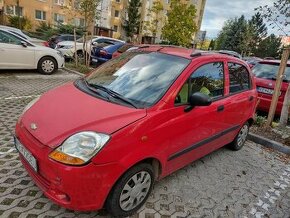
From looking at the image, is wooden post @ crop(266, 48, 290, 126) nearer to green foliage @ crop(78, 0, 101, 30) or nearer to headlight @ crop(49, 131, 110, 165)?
headlight @ crop(49, 131, 110, 165)

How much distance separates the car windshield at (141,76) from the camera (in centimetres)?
324

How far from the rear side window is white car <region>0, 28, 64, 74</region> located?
724cm

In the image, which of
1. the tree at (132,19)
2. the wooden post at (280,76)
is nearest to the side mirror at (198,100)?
the wooden post at (280,76)

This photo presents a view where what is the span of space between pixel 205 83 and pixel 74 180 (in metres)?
2.16

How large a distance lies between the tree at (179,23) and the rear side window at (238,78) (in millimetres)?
29792

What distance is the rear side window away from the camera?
174 inches

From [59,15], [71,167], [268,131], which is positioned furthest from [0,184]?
[59,15]

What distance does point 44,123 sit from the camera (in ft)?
9.43

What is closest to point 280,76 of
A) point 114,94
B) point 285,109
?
point 285,109

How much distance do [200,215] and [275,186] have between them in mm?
1628

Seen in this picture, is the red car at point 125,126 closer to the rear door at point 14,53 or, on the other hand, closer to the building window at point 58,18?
the rear door at point 14,53

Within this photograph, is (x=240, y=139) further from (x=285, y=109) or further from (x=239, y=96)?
(x=285, y=109)

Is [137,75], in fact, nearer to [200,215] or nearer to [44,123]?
[44,123]

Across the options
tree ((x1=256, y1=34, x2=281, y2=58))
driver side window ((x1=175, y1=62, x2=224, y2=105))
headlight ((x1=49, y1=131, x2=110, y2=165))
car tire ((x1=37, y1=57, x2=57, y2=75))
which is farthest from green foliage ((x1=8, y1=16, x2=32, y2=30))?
tree ((x1=256, y1=34, x2=281, y2=58))
